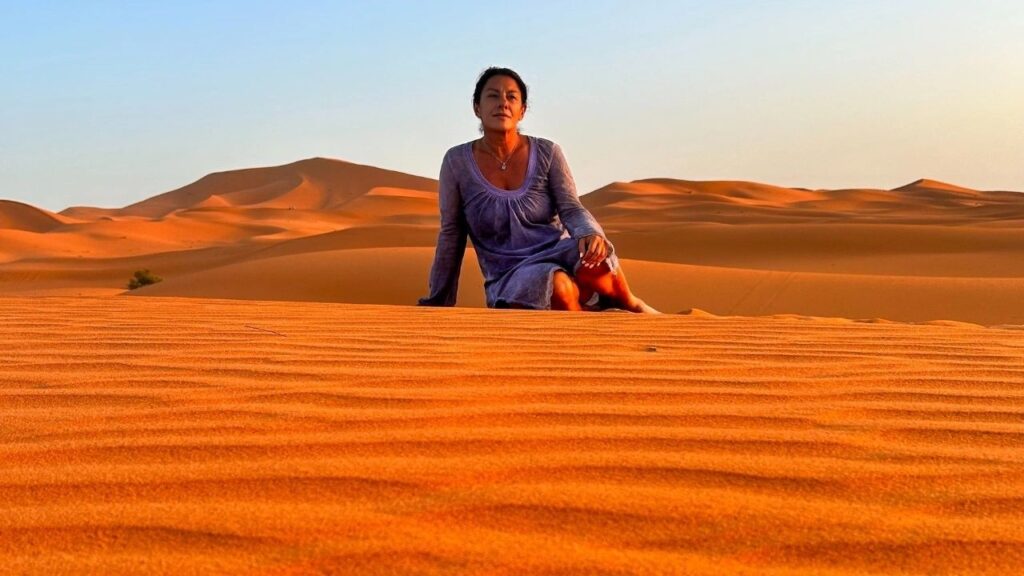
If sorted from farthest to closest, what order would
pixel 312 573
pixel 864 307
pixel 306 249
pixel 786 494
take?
pixel 306 249 → pixel 864 307 → pixel 786 494 → pixel 312 573

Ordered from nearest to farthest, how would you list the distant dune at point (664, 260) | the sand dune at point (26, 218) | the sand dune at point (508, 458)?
the sand dune at point (508, 458) → the distant dune at point (664, 260) → the sand dune at point (26, 218)

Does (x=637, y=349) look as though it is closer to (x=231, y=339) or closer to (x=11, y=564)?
(x=231, y=339)

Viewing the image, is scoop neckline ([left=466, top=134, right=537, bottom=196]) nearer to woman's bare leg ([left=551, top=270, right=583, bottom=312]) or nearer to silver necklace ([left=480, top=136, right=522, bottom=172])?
silver necklace ([left=480, top=136, right=522, bottom=172])

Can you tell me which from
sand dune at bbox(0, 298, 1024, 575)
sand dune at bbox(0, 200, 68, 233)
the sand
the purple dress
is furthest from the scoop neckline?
sand dune at bbox(0, 200, 68, 233)

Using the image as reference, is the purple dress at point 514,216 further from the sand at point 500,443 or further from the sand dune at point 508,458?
the sand dune at point 508,458

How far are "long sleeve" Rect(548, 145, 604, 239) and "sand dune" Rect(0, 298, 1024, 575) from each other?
185cm

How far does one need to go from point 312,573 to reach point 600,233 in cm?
386

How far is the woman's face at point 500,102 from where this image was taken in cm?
526

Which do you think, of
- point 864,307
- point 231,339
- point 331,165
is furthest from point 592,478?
point 331,165

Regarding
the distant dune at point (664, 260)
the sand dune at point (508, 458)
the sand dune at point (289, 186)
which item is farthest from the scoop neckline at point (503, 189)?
the sand dune at point (289, 186)

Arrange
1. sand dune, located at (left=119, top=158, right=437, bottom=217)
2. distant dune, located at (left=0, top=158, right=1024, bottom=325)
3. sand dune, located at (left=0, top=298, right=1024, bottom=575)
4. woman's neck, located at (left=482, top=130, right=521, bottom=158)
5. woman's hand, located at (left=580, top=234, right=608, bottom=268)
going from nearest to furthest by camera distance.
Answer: sand dune, located at (left=0, top=298, right=1024, bottom=575) → woman's hand, located at (left=580, top=234, right=608, bottom=268) → woman's neck, located at (left=482, top=130, right=521, bottom=158) → distant dune, located at (left=0, top=158, right=1024, bottom=325) → sand dune, located at (left=119, top=158, right=437, bottom=217)

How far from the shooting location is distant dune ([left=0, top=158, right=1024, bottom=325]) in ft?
27.8

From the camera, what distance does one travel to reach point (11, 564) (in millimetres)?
1443

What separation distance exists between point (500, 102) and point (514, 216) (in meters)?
0.56
